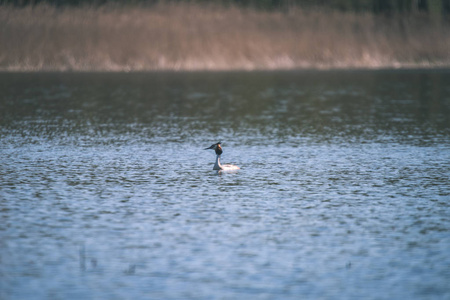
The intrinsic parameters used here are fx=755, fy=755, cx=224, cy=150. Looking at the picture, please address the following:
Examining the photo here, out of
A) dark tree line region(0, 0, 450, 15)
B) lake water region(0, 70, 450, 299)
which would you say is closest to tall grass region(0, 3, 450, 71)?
dark tree line region(0, 0, 450, 15)

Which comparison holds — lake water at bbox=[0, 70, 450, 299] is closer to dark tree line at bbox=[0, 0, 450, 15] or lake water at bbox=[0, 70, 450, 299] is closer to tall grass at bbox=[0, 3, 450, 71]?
tall grass at bbox=[0, 3, 450, 71]

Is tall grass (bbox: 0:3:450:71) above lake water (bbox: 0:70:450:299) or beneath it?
above

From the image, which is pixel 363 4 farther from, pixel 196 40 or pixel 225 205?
pixel 225 205

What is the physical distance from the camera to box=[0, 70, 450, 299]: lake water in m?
10.6

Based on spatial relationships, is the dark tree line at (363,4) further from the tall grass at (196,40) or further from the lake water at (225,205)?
the lake water at (225,205)

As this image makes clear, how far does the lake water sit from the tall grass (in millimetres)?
19374

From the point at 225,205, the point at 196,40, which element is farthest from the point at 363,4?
the point at 225,205

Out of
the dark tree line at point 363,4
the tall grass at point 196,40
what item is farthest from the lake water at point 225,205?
the dark tree line at point 363,4

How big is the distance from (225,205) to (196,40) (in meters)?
41.9

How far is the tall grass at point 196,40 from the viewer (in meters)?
54.0

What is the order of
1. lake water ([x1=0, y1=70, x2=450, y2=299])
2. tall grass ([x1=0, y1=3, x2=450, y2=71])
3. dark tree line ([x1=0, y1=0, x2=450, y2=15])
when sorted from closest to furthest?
lake water ([x1=0, y1=70, x2=450, y2=299]), tall grass ([x1=0, y1=3, x2=450, y2=71]), dark tree line ([x1=0, y1=0, x2=450, y2=15])

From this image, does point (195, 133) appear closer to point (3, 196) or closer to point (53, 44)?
point (3, 196)

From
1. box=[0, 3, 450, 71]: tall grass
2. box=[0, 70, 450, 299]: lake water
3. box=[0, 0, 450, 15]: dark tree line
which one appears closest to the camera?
box=[0, 70, 450, 299]: lake water

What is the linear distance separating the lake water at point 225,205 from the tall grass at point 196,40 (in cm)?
1937
